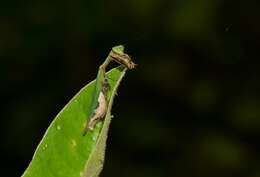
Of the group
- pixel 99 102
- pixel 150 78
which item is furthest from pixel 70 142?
pixel 150 78

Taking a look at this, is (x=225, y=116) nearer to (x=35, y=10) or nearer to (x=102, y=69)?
(x=35, y=10)

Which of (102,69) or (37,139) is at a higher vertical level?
(102,69)

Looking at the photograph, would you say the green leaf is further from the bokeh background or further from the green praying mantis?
the bokeh background

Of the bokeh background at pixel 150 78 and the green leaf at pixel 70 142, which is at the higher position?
the green leaf at pixel 70 142

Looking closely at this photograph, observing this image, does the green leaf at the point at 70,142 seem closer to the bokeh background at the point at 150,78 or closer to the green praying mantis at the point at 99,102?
the green praying mantis at the point at 99,102

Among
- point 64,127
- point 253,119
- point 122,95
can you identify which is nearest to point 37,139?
point 122,95

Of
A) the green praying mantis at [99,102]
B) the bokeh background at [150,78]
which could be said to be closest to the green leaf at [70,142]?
the green praying mantis at [99,102]
